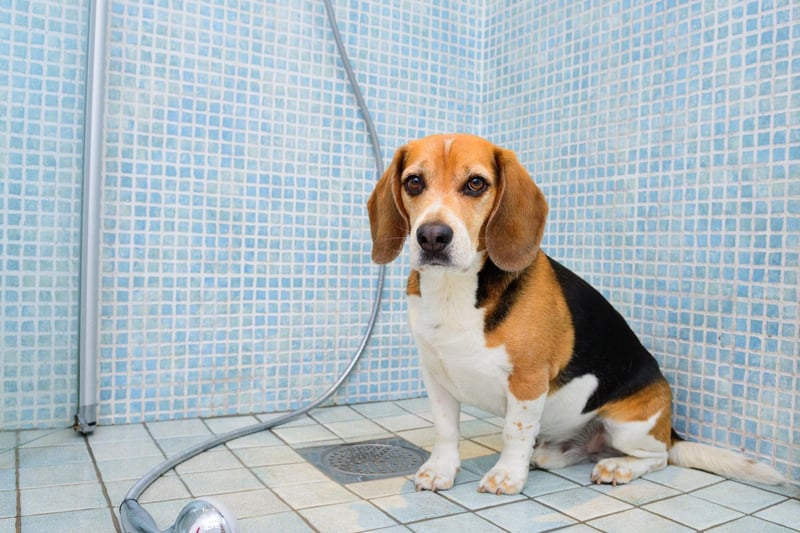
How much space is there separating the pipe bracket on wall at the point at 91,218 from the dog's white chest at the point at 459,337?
3.39ft

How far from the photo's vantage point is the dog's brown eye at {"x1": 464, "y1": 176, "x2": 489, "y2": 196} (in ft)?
4.94

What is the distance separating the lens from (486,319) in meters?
1.58

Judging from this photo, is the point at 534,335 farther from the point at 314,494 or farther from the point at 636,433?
the point at 314,494

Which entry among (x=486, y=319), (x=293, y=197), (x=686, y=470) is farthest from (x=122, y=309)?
(x=686, y=470)

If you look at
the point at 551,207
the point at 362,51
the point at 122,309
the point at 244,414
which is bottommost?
the point at 244,414

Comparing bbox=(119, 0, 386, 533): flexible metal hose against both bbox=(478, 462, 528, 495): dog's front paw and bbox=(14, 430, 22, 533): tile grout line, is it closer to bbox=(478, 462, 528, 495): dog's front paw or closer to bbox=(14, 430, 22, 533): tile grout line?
Answer: bbox=(14, 430, 22, 533): tile grout line

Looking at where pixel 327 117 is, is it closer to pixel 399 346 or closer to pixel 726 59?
pixel 399 346

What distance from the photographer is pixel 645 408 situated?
1.73 metres

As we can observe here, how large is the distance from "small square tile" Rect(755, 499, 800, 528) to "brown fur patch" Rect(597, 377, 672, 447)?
0.30m

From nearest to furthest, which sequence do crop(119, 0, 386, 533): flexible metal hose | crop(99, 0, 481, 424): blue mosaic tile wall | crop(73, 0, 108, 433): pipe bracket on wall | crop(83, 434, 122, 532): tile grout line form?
1. crop(119, 0, 386, 533): flexible metal hose
2. crop(83, 434, 122, 532): tile grout line
3. crop(73, 0, 108, 433): pipe bracket on wall
4. crop(99, 0, 481, 424): blue mosaic tile wall

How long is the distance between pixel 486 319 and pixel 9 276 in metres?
1.37

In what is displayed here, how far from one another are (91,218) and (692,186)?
1817 millimetres

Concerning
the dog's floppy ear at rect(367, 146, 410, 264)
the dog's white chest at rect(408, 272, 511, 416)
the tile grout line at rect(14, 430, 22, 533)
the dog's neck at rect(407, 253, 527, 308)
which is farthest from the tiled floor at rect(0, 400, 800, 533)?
the dog's floppy ear at rect(367, 146, 410, 264)

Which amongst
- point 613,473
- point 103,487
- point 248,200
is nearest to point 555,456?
point 613,473
